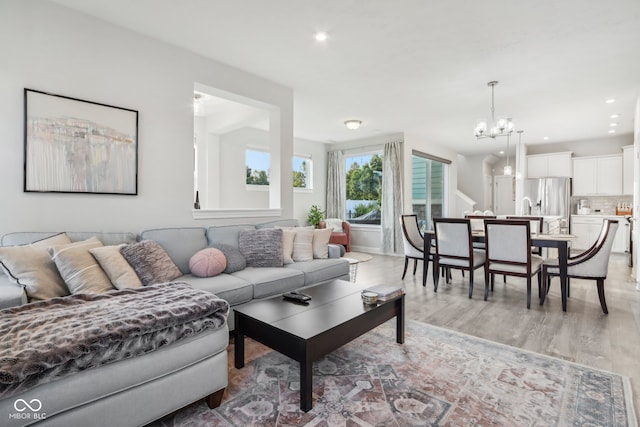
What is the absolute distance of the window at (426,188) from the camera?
8.18 m

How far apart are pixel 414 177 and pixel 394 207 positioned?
5.14ft

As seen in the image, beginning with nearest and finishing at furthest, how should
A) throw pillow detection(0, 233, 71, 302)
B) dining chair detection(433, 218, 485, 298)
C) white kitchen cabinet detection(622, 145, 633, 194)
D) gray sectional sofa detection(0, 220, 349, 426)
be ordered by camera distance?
gray sectional sofa detection(0, 220, 349, 426) < throw pillow detection(0, 233, 71, 302) < dining chair detection(433, 218, 485, 298) < white kitchen cabinet detection(622, 145, 633, 194)

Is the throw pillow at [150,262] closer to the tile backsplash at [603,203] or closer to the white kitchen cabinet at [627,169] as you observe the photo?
the white kitchen cabinet at [627,169]

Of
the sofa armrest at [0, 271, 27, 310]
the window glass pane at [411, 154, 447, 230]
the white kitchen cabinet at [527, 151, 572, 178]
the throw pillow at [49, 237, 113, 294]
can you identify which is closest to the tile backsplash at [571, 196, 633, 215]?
the white kitchen cabinet at [527, 151, 572, 178]

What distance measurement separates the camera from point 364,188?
7.73 meters

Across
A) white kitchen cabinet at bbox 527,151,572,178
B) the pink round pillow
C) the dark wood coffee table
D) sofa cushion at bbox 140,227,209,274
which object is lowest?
the dark wood coffee table

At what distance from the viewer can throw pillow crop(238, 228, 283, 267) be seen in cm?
324

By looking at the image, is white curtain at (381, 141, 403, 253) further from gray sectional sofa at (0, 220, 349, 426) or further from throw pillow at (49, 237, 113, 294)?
throw pillow at (49, 237, 113, 294)

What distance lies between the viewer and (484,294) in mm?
3850

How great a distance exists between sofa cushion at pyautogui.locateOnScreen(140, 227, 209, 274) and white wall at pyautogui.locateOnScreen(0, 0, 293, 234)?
0.25m

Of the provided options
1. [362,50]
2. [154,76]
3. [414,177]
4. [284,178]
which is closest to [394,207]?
[414,177]

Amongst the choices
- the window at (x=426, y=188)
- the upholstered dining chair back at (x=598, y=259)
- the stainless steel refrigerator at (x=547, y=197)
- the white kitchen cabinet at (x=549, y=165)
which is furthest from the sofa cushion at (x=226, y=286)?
the white kitchen cabinet at (x=549, y=165)

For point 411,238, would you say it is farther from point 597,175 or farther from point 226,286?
point 597,175

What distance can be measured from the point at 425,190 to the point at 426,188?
0.06 meters
